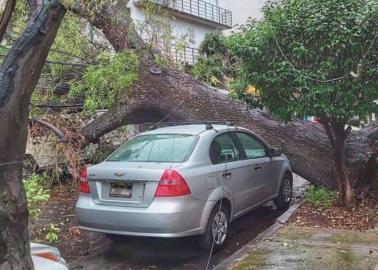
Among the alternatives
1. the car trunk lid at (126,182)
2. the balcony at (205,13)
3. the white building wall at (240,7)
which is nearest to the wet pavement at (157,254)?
the car trunk lid at (126,182)

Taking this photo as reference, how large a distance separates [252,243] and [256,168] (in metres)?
1.60

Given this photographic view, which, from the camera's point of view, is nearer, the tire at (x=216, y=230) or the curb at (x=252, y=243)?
the curb at (x=252, y=243)

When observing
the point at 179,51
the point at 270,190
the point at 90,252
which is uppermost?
the point at 179,51

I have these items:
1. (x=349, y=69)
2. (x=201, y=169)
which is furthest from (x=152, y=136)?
(x=349, y=69)

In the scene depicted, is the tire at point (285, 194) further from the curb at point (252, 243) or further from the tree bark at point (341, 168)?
the tree bark at point (341, 168)

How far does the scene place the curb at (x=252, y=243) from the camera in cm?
597

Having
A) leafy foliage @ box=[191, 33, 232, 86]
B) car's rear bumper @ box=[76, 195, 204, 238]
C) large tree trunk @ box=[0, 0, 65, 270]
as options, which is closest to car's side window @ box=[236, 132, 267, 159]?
car's rear bumper @ box=[76, 195, 204, 238]

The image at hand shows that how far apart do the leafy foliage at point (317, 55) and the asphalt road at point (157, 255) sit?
217 cm

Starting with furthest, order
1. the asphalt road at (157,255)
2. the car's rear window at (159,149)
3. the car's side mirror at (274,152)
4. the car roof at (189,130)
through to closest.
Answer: the car's side mirror at (274,152) → the car roof at (189,130) → the car's rear window at (159,149) → the asphalt road at (157,255)

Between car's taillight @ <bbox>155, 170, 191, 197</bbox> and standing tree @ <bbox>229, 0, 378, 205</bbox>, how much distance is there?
2253 millimetres

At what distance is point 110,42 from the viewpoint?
10.6 meters

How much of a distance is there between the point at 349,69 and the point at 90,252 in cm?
441

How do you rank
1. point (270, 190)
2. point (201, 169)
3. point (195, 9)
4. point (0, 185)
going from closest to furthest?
point (0, 185), point (201, 169), point (270, 190), point (195, 9)

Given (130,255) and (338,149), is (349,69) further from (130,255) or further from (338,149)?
(130,255)
